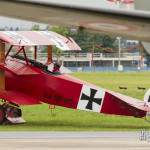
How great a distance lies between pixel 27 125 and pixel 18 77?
1912mm

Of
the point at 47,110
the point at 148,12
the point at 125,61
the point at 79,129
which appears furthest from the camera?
the point at 125,61

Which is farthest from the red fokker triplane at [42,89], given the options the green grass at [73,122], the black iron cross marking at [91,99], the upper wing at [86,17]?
the upper wing at [86,17]

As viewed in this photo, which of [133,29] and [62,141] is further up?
[133,29]

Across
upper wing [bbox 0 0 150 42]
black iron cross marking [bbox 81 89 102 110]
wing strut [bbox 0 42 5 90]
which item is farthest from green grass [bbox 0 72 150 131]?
upper wing [bbox 0 0 150 42]

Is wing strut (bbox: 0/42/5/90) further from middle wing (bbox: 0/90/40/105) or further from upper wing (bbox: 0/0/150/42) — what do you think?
upper wing (bbox: 0/0/150/42)

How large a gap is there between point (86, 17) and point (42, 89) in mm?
17073

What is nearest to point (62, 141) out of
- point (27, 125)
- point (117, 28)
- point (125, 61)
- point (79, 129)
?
point (79, 129)

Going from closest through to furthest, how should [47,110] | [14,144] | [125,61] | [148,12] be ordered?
[148,12], [14,144], [47,110], [125,61]

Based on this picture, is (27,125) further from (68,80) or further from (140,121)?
(140,121)

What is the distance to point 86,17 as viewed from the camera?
5.49 meters

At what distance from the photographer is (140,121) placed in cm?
2234

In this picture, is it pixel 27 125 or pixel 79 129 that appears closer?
pixel 79 129

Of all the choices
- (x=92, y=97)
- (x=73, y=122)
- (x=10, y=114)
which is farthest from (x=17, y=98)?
(x=92, y=97)

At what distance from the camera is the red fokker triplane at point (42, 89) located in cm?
2144
